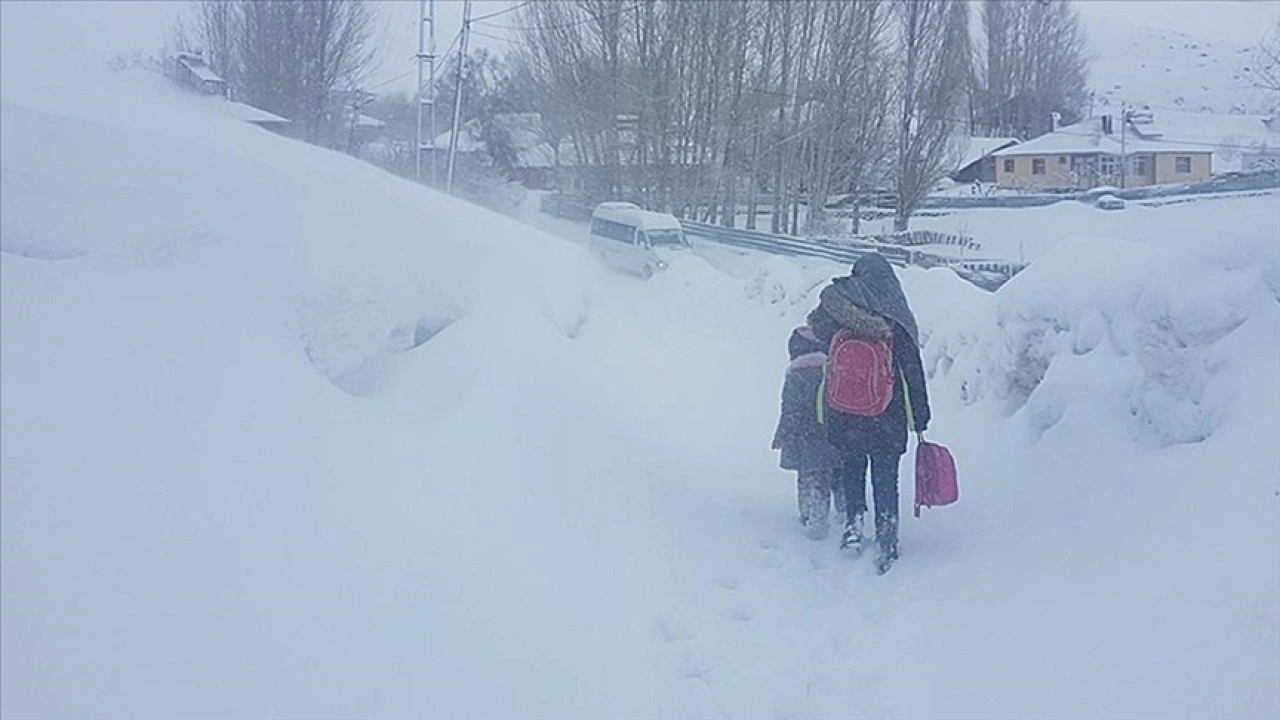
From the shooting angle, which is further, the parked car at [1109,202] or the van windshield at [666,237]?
the van windshield at [666,237]

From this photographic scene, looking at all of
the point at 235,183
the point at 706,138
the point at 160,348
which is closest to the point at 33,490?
the point at 160,348

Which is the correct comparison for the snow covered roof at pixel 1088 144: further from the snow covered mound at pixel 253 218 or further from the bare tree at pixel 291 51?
the bare tree at pixel 291 51

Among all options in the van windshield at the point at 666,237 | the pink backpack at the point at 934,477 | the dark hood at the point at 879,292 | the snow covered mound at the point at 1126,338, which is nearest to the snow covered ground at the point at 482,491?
the snow covered mound at the point at 1126,338

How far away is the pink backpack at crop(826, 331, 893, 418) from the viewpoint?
18.7 ft

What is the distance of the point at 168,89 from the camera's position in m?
6.27

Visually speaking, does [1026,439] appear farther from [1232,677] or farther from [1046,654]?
[1232,677]

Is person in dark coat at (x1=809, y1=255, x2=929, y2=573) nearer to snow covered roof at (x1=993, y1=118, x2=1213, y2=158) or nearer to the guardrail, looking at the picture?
the guardrail

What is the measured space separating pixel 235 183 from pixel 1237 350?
14.4 ft

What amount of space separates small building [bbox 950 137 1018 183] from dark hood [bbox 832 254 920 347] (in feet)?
5.44

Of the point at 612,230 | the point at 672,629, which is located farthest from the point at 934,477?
the point at 612,230

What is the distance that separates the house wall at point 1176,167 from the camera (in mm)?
6082

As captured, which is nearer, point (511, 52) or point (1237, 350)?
point (1237, 350)

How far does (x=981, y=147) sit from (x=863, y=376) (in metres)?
2.23

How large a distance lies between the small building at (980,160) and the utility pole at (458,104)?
11.5 feet
